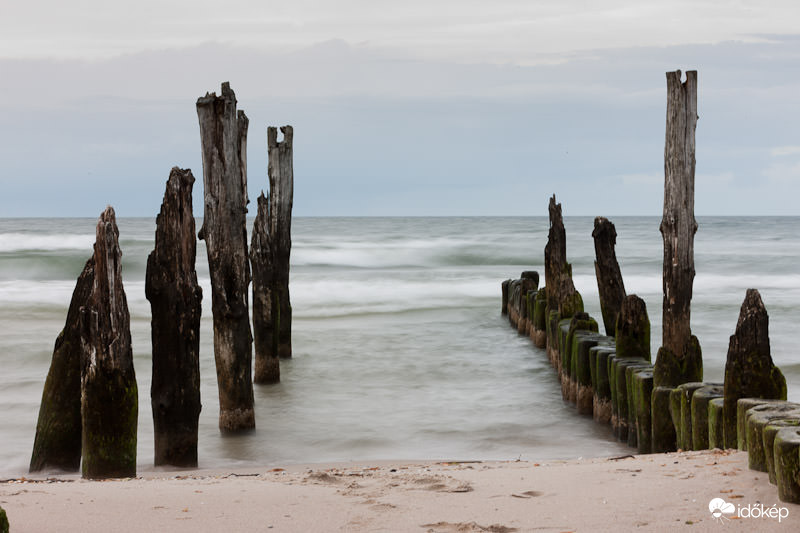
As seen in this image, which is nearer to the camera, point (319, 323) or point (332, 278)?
point (319, 323)

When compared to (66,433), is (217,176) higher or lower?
higher

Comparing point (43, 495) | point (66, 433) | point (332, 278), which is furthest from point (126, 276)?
point (43, 495)

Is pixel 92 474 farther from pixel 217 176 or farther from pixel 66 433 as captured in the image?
pixel 217 176

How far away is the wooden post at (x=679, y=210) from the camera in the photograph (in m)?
7.11

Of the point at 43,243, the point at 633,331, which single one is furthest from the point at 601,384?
the point at 43,243

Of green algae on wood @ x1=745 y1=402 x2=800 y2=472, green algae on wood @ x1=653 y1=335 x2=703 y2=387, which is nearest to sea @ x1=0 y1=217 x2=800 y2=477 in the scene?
green algae on wood @ x1=653 y1=335 x2=703 y2=387

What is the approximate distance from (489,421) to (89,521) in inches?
222

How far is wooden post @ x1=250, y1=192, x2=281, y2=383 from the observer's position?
36.7ft

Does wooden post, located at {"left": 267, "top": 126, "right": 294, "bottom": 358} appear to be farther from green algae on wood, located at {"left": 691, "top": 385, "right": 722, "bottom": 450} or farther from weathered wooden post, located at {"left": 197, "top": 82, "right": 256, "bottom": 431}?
green algae on wood, located at {"left": 691, "top": 385, "right": 722, "bottom": 450}

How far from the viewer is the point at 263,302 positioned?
11.4m

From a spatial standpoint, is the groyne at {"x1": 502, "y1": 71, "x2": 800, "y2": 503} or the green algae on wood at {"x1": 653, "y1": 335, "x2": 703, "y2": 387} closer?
the groyne at {"x1": 502, "y1": 71, "x2": 800, "y2": 503}

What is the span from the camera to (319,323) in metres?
18.1

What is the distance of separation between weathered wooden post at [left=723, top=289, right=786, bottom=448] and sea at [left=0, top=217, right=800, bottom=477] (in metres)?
2.65

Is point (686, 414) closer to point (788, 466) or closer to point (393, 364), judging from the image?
point (788, 466)
